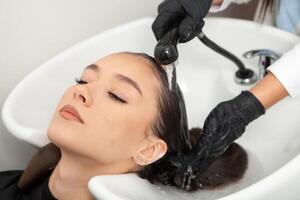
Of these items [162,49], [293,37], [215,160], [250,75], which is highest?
[162,49]

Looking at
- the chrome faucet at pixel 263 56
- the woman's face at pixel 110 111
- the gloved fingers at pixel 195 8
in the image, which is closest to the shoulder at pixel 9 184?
the woman's face at pixel 110 111

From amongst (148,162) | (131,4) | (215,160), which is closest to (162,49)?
(148,162)

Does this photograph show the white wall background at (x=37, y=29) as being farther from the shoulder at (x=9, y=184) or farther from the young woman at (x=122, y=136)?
the young woman at (x=122, y=136)

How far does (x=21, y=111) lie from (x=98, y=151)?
1.25 ft

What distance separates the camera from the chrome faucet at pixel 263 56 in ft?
4.44

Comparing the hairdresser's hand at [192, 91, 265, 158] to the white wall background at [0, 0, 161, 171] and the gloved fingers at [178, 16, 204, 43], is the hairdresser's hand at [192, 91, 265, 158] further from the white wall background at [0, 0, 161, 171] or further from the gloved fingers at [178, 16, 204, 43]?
the white wall background at [0, 0, 161, 171]

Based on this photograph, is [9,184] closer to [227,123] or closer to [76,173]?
[76,173]

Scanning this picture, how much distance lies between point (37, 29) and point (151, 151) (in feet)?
1.88

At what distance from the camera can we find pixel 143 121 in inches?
41.3

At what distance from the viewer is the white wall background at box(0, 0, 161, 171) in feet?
4.43

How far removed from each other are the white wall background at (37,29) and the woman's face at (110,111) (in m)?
0.40

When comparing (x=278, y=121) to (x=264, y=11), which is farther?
(x=264, y=11)

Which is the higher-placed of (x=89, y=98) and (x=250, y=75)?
(x=89, y=98)

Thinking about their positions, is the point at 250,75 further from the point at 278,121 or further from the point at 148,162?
the point at 148,162
